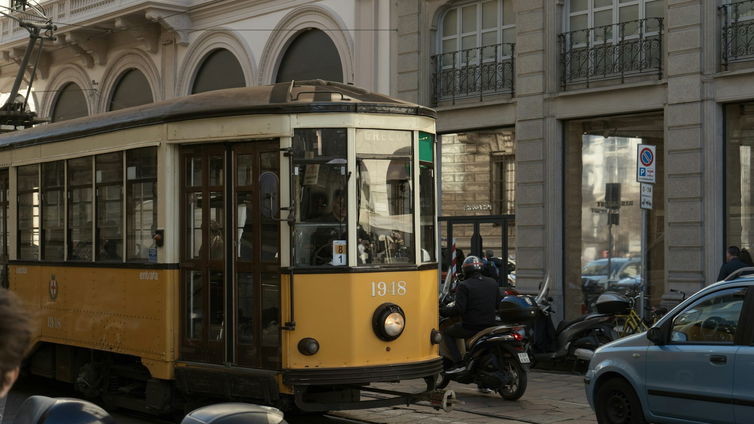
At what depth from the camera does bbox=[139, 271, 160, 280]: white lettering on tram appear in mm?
9762

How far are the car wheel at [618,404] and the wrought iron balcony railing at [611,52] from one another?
7.93 m

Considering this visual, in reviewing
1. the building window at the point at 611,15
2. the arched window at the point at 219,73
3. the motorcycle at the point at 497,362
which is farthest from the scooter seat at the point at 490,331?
the arched window at the point at 219,73

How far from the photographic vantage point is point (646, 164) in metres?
12.8

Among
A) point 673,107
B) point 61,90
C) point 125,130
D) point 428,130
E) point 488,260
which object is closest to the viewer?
point 428,130

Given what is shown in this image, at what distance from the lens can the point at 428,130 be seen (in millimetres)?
9500

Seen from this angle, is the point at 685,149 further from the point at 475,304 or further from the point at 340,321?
the point at 340,321

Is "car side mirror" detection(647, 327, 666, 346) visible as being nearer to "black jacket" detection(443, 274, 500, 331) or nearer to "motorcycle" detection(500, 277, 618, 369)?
"black jacket" detection(443, 274, 500, 331)

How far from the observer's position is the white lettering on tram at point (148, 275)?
32.0 ft

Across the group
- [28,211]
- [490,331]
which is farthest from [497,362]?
[28,211]

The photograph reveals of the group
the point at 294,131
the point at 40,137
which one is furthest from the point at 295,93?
the point at 40,137

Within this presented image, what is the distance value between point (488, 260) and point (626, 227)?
2.70m

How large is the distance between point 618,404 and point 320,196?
3010 millimetres

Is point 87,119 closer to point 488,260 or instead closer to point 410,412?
point 410,412

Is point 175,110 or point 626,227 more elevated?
point 175,110
